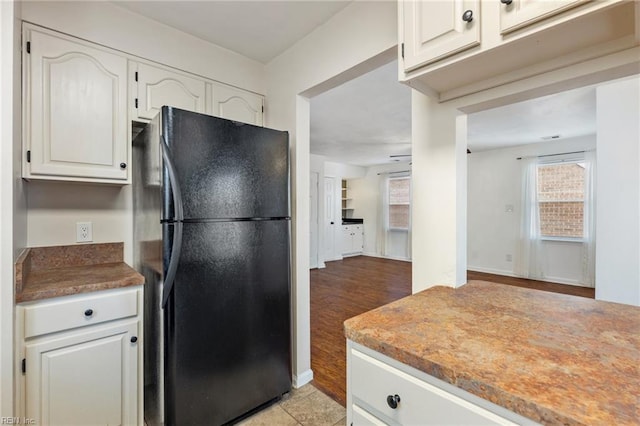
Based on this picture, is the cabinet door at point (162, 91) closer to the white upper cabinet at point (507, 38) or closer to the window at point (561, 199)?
the white upper cabinet at point (507, 38)

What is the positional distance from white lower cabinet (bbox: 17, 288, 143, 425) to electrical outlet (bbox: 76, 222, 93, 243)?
598 millimetres

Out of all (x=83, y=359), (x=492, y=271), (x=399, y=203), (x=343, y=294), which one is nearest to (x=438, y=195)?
(x=83, y=359)

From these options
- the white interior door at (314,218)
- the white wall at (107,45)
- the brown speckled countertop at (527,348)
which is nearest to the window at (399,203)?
the white interior door at (314,218)

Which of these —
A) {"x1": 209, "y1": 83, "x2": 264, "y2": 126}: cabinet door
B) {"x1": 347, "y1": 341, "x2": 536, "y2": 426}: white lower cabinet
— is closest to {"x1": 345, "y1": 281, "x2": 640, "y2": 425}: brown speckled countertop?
{"x1": 347, "y1": 341, "x2": 536, "y2": 426}: white lower cabinet

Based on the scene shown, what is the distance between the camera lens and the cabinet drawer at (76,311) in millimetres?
1238

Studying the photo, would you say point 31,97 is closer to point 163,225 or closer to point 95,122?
point 95,122

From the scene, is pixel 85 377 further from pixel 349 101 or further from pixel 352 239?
pixel 352 239

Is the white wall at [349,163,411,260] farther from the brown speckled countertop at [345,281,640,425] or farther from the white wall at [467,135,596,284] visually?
the brown speckled countertop at [345,281,640,425]

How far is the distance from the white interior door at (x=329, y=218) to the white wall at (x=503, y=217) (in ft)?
9.63

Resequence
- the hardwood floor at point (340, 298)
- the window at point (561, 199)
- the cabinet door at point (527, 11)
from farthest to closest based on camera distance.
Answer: the window at point (561, 199)
the hardwood floor at point (340, 298)
the cabinet door at point (527, 11)

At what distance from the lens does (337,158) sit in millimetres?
6684

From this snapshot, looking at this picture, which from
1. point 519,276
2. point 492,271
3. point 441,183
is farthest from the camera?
point 492,271

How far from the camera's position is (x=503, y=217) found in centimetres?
534

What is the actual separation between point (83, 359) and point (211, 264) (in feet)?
2.22
